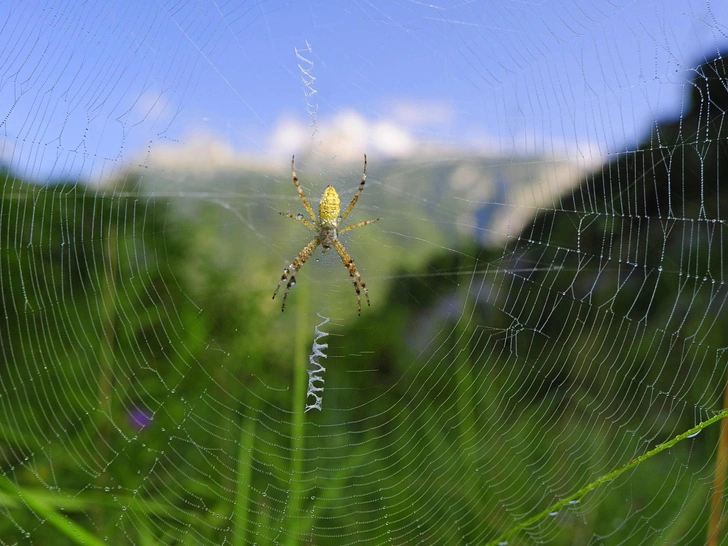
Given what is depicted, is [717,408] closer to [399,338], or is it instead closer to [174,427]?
[399,338]

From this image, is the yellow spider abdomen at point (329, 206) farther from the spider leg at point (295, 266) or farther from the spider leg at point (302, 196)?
the spider leg at point (295, 266)

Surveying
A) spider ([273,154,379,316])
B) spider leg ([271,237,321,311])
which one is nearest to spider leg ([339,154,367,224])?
spider ([273,154,379,316])

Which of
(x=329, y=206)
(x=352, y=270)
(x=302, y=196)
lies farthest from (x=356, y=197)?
(x=352, y=270)

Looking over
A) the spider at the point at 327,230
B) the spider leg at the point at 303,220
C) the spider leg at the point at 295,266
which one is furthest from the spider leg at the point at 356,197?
the spider leg at the point at 295,266

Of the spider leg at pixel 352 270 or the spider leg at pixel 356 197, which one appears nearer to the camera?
the spider leg at pixel 356 197

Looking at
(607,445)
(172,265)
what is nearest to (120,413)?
(172,265)

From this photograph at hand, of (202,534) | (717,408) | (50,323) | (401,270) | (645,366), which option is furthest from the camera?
(401,270)
